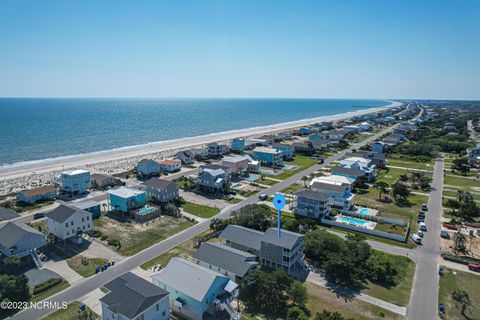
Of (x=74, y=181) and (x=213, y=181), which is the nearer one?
(x=74, y=181)

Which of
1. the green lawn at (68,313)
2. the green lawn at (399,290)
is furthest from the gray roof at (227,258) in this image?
the green lawn at (399,290)

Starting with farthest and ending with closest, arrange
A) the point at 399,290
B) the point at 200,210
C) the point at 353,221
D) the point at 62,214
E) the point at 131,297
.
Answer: the point at 200,210
the point at 353,221
the point at 62,214
the point at 399,290
the point at 131,297

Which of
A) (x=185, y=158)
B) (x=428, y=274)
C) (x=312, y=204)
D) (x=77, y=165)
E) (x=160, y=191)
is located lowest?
(x=428, y=274)

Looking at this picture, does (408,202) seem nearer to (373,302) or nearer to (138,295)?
(373,302)

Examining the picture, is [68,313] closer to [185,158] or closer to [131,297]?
[131,297]

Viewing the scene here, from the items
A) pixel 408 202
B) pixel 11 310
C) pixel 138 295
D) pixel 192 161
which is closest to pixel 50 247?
pixel 11 310

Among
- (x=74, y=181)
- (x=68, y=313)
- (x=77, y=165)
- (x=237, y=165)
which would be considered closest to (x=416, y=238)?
(x=237, y=165)
